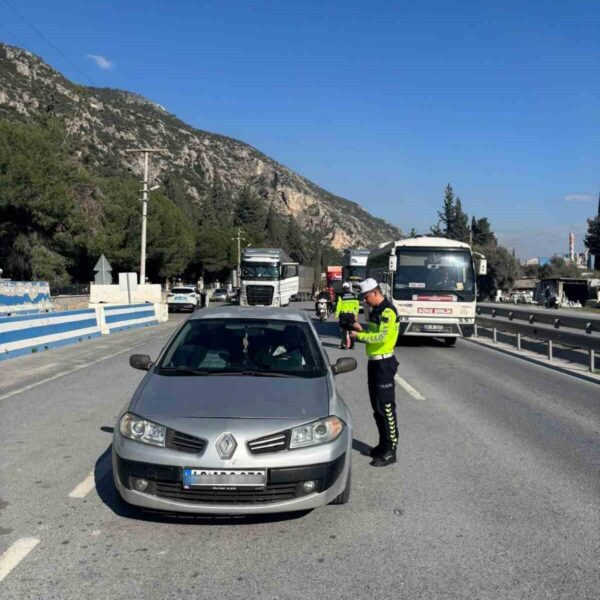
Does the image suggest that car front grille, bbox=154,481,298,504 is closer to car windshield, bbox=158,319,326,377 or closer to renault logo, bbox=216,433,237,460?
renault logo, bbox=216,433,237,460

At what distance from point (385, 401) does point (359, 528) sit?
5.80ft

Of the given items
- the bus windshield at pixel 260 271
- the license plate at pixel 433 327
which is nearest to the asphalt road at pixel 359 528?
the license plate at pixel 433 327

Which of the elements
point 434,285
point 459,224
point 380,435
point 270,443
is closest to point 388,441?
point 380,435

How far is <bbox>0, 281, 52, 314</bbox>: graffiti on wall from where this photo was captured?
2475 cm

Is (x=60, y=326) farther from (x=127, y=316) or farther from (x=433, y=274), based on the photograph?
(x=433, y=274)

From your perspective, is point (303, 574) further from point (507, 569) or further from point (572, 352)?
point (572, 352)

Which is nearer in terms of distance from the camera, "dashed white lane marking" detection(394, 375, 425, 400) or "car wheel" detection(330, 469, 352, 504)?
"car wheel" detection(330, 469, 352, 504)

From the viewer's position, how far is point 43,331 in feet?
57.3

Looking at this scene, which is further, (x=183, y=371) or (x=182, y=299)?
(x=182, y=299)

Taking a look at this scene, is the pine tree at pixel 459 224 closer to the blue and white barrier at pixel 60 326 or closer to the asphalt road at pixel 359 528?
the blue and white barrier at pixel 60 326

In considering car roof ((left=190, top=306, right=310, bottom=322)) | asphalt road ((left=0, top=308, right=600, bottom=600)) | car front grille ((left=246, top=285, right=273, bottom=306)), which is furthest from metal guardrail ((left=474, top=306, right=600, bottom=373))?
car front grille ((left=246, top=285, right=273, bottom=306))

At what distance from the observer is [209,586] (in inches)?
146

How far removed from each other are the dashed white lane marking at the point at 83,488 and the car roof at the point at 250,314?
1.67 meters

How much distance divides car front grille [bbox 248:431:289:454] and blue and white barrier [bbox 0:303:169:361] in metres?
12.3
